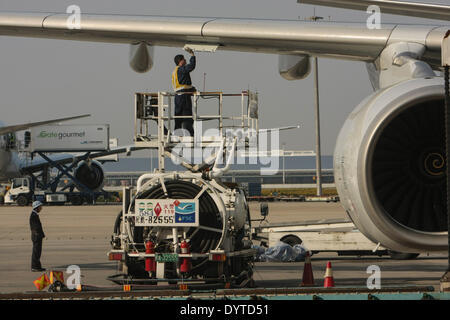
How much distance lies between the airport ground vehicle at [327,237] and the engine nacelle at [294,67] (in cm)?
681

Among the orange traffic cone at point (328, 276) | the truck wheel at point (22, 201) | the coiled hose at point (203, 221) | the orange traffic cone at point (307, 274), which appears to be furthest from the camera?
the truck wheel at point (22, 201)

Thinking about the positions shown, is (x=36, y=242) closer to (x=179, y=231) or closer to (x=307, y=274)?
(x=179, y=231)

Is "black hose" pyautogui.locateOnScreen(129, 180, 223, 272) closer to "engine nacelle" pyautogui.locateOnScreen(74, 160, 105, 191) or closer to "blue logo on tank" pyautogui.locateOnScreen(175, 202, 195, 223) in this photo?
"blue logo on tank" pyautogui.locateOnScreen(175, 202, 195, 223)

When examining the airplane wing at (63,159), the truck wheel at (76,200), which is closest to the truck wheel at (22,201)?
the airplane wing at (63,159)

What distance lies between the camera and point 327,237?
18672mm

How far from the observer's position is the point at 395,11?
1019cm

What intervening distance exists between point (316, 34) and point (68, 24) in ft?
11.6

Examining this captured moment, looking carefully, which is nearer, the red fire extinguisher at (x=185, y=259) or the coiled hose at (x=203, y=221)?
the red fire extinguisher at (x=185, y=259)

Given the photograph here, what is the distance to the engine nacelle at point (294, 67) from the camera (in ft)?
37.9

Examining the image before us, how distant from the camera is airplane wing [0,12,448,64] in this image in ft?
33.5

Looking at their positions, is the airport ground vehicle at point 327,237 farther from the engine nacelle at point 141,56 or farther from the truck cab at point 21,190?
the truck cab at point 21,190

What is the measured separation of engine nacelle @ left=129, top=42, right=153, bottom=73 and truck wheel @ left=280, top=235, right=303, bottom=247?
28.0 feet

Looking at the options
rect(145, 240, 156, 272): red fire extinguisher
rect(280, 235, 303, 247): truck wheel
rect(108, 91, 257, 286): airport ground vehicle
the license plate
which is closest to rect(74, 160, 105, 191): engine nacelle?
rect(280, 235, 303, 247): truck wheel
